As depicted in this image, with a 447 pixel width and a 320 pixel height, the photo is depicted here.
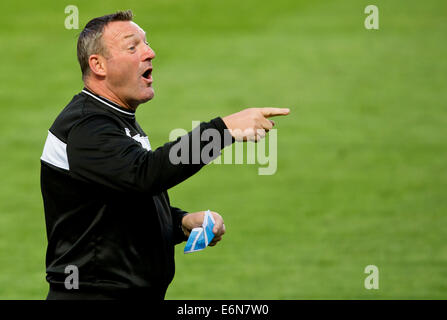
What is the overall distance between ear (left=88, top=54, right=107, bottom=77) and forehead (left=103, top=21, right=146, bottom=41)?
11 centimetres

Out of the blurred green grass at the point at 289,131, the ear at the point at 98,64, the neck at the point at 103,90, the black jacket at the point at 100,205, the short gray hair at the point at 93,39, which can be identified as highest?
the blurred green grass at the point at 289,131

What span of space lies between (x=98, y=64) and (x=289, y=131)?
34.1 feet

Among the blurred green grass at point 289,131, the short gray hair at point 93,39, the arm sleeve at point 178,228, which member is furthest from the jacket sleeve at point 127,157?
the blurred green grass at point 289,131

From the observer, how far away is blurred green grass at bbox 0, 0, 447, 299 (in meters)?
9.59

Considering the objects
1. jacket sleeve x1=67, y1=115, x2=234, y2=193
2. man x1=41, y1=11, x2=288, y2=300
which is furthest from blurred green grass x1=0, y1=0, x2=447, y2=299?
jacket sleeve x1=67, y1=115, x2=234, y2=193

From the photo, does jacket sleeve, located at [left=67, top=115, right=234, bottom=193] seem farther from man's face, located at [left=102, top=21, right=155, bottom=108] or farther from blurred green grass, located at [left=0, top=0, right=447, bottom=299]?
blurred green grass, located at [left=0, top=0, right=447, bottom=299]

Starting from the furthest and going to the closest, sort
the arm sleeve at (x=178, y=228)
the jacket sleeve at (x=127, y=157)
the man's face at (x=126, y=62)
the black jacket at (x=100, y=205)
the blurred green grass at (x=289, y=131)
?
the blurred green grass at (x=289, y=131) < the arm sleeve at (x=178, y=228) < the man's face at (x=126, y=62) < the black jacket at (x=100, y=205) < the jacket sleeve at (x=127, y=157)

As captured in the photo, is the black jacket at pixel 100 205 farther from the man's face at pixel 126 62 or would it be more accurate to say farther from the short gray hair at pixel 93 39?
the short gray hair at pixel 93 39

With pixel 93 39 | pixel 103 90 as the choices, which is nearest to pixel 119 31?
pixel 93 39

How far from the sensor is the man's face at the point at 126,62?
413 cm

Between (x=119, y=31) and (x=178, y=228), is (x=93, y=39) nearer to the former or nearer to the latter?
(x=119, y=31)

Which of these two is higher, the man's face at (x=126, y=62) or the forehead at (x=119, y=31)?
the forehead at (x=119, y=31)
